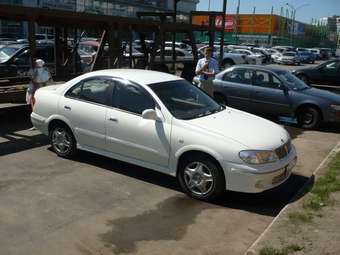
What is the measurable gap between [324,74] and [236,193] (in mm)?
16176

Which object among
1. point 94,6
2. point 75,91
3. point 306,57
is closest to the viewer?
point 75,91

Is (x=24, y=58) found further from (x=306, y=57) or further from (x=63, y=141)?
(x=306, y=57)

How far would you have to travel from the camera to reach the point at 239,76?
478 inches

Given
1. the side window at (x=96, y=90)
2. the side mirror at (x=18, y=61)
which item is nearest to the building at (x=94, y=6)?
the side mirror at (x=18, y=61)

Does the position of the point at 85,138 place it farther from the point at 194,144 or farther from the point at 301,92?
the point at 301,92

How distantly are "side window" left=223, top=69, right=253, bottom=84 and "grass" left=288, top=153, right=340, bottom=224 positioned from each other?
5104 millimetres

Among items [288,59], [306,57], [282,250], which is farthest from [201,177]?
[306,57]

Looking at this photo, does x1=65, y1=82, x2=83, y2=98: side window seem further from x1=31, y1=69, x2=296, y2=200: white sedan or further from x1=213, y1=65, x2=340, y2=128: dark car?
x1=213, y1=65, x2=340, y2=128: dark car

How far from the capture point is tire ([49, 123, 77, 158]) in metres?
7.30

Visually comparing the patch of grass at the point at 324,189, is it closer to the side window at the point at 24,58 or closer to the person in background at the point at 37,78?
the person in background at the point at 37,78

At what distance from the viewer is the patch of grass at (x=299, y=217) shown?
4945 mm

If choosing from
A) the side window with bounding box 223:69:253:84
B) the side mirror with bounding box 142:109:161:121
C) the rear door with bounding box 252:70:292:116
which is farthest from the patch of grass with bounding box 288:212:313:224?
the side window with bounding box 223:69:253:84

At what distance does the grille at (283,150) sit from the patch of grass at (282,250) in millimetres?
1654

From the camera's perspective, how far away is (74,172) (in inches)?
269
